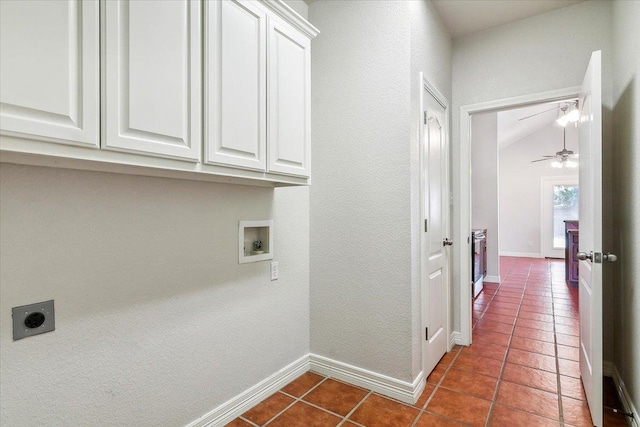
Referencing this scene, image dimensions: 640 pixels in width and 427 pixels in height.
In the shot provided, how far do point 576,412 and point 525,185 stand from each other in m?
8.43

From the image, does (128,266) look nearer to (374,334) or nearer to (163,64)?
(163,64)

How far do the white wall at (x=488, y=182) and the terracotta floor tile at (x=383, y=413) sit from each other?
4330mm

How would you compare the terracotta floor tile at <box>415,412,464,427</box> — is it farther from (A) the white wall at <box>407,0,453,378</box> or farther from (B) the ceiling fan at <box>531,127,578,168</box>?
(B) the ceiling fan at <box>531,127,578,168</box>

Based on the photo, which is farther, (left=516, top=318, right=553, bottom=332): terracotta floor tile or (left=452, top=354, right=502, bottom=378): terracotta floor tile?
(left=516, top=318, right=553, bottom=332): terracotta floor tile

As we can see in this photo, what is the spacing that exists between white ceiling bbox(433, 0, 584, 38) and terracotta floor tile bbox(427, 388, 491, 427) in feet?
9.62

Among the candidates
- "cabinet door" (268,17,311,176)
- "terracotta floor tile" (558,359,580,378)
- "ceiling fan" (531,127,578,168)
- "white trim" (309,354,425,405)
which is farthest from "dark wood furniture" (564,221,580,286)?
"cabinet door" (268,17,311,176)

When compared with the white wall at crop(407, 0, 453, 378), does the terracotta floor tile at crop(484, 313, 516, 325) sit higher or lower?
lower

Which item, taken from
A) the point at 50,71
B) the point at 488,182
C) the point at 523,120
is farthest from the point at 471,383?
the point at 523,120

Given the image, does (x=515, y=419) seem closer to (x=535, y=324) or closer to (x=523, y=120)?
(x=535, y=324)

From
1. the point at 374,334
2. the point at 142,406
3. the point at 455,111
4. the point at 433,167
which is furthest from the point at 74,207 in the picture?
the point at 455,111

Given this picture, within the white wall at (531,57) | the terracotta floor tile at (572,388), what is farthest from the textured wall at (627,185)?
the terracotta floor tile at (572,388)

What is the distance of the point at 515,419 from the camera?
194 cm

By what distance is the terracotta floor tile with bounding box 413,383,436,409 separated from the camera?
2088 millimetres

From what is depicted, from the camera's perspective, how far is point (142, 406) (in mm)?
1524
